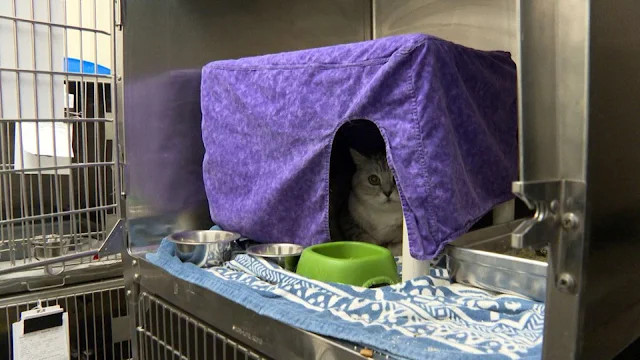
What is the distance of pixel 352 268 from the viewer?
0.82 metres

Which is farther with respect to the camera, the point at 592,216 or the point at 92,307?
the point at 92,307

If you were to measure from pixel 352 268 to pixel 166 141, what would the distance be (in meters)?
0.60

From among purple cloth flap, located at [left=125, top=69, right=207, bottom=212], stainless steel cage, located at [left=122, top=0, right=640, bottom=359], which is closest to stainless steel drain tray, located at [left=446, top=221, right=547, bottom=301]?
stainless steel cage, located at [left=122, top=0, right=640, bottom=359]

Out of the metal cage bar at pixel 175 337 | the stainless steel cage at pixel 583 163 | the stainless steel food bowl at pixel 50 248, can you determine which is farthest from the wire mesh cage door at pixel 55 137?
the stainless steel cage at pixel 583 163

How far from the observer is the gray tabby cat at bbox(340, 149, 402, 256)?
127 centimetres

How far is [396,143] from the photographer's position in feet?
2.61

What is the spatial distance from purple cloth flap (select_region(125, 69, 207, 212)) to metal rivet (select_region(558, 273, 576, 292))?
0.93 metres

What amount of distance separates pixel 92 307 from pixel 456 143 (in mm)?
1049

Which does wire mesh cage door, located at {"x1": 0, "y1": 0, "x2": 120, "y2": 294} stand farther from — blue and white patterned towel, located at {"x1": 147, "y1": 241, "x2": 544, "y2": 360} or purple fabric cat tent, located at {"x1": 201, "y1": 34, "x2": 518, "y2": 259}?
blue and white patterned towel, located at {"x1": 147, "y1": 241, "x2": 544, "y2": 360}

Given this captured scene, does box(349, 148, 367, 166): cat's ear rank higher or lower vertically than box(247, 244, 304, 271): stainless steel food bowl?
higher

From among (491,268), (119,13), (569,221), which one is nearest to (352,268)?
(491,268)

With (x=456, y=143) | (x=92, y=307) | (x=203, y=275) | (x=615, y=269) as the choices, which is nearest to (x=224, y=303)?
(x=203, y=275)

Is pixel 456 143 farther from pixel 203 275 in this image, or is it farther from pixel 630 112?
pixel 203 275

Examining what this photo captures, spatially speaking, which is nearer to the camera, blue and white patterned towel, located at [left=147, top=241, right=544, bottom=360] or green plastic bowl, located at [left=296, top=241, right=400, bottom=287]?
blue and white patterned towel, located at [left=147, top=241, right=544, bottom=360]
